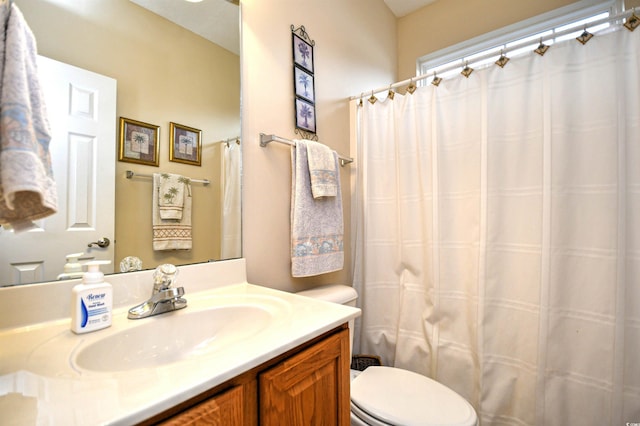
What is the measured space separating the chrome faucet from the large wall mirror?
9cm

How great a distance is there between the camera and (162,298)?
2.48 ft

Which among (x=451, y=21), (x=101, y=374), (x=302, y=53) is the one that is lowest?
(x=101, y=374)

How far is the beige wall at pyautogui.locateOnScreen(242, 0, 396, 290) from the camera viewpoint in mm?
1121

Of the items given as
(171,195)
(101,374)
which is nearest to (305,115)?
(171,195)

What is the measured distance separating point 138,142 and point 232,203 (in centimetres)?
35

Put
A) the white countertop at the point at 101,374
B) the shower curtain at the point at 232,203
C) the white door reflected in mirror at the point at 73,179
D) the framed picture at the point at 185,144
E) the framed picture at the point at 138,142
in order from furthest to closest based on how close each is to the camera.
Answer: the shower curtain at the point at 232,203 < the framed picture at the point at 185,144 < the framed picture at the point at 138,142 < the white door reflected in mirror at the point at 73,179 < the white countertop at the point at 101,374

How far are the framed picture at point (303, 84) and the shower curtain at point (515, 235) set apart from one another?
0.41m

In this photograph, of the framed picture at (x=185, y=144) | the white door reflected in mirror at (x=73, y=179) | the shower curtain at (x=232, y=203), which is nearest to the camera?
the white door reflected in mirror at (x=73, y=179)

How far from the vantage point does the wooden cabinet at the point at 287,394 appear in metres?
0.46

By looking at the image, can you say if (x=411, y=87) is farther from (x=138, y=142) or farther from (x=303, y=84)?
(x=138, y=142)

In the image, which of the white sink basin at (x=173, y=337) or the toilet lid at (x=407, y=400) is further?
the toilet lid at (x=407, y=400)

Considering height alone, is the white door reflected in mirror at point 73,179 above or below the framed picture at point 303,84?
below

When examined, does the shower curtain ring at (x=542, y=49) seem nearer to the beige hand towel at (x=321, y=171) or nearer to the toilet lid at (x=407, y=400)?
the beige hand towel at (x=321, y=171)

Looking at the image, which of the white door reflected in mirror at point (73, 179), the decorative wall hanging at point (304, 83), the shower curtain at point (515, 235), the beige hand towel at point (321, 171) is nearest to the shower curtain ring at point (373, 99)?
the shower curtain at point (515, 235)
